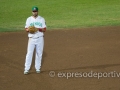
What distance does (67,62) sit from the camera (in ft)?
Result: 33.6

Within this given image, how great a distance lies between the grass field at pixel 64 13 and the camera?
18250 millimetres

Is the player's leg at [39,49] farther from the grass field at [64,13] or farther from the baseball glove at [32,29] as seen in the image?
the grass field at [64,13]

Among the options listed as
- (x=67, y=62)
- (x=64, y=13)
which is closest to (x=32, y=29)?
(x=67, y=62)

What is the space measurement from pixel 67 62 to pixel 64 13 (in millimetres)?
12938

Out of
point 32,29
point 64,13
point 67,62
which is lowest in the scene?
point 67,62

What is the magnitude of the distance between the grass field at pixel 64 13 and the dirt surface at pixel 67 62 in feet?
9.35

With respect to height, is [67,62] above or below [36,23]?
below

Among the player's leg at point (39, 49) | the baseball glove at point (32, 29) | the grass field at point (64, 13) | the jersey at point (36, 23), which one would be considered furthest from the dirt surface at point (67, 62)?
the grass field at point (64, 13)

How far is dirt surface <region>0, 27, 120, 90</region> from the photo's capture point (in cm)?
815

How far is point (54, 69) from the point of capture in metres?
9.45

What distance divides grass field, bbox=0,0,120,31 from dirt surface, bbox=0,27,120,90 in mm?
2850

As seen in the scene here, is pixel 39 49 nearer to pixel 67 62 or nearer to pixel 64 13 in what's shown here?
pixel 67 62

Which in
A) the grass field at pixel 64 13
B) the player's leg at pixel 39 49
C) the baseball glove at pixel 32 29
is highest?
the grass field at pixel 64 13

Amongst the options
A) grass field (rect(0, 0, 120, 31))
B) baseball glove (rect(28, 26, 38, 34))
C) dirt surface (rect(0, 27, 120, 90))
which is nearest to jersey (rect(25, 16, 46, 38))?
baseball glove (rect(28, 26, 38, 34))
